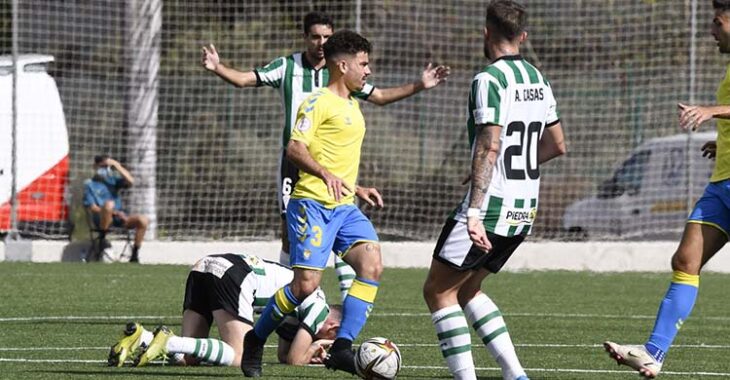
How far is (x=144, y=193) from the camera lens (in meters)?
20.5

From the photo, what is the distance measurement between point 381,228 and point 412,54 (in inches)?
99.5

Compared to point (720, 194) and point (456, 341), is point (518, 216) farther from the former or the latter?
point (720, 194)

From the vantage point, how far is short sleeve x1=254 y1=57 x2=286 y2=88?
445 inches

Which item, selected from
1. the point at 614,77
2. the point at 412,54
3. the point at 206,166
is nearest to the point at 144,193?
the point at 206,166

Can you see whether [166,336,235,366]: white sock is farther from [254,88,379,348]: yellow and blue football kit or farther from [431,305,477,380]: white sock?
[431,305,477,380]: white sock

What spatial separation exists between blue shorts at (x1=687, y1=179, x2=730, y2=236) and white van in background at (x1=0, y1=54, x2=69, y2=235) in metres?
12.5

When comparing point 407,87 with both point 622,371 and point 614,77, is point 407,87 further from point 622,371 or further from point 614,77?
point 614,77

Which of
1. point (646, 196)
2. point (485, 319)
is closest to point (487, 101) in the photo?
point (485, 319)

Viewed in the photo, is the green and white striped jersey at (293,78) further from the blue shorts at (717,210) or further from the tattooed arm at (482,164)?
the tattooed arm at (482,164)

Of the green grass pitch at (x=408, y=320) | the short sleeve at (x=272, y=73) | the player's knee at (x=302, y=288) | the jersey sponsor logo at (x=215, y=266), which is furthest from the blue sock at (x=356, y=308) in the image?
the short sleeve at (x=272, y=73)

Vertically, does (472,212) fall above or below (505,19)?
below

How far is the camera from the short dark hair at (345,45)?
344 inches

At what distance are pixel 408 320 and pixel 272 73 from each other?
7.29 feet

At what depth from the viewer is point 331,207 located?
28.3 ft
